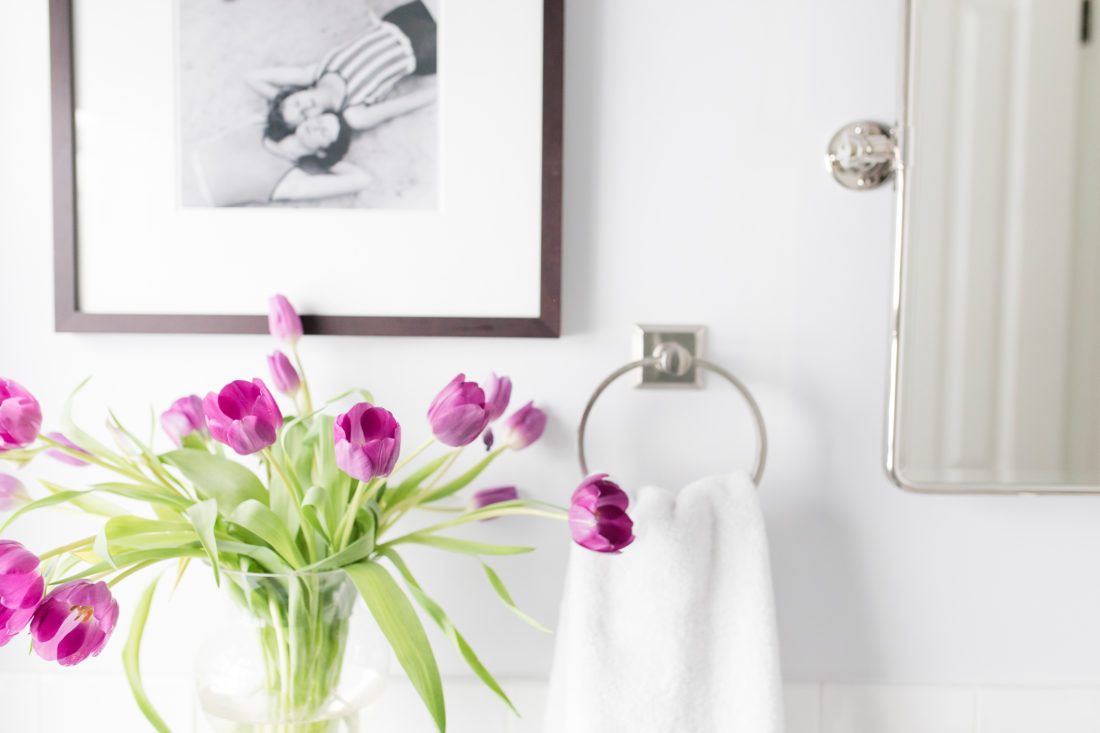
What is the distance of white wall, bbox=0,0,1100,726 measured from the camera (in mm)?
765

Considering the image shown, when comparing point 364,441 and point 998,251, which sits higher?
point 998,251

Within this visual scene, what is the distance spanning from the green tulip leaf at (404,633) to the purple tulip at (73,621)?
18 centimetres

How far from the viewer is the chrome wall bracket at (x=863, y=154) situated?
749 millimetres

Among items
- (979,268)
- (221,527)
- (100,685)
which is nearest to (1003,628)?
(979,268)

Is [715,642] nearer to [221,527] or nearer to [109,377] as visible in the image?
[221,527]

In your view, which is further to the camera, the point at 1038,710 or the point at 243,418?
the point at 1038,710

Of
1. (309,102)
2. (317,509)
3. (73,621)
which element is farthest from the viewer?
(309,102)

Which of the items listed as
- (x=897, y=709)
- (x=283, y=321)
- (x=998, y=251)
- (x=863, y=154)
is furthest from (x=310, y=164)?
(x=897, y=709)

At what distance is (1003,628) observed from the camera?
31.2 inches

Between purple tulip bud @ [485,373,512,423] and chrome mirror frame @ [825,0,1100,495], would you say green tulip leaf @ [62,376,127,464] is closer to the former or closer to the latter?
purple tulip bud @ [485,373,512,423]

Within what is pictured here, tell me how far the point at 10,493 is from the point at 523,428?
456 millimetres

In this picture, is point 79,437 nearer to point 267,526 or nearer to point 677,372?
point 267,526

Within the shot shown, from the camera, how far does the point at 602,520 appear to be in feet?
2.00

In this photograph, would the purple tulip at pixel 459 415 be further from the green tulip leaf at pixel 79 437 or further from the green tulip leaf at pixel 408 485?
the green tulip leaf at pixel 79 437
